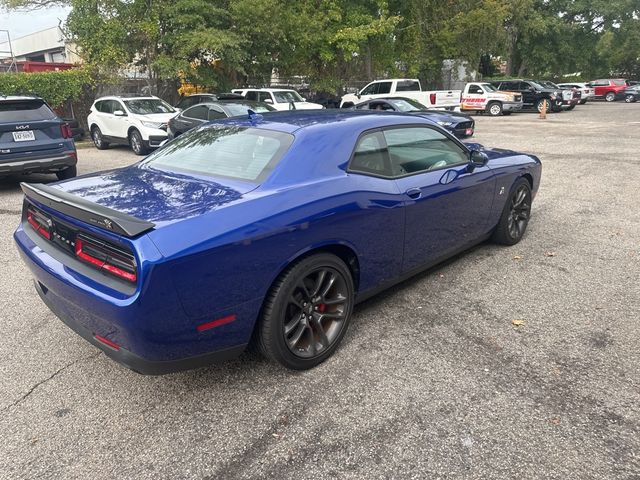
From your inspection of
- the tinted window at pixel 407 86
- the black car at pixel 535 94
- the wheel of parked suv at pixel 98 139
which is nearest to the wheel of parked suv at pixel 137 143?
the wheel of parked suv at pixel 98 139

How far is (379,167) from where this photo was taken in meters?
3.57

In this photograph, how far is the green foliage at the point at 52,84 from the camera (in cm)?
1512

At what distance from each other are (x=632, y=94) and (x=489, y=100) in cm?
1712

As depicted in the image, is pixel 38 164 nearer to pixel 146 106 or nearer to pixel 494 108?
pixel 146 106

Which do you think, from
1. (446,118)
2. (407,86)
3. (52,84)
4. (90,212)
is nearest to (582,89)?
(407,86)

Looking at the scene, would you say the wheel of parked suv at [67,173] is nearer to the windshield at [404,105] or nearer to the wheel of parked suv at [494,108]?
the windshield at [404,105]

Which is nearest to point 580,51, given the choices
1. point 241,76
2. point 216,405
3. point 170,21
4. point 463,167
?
point 241,76

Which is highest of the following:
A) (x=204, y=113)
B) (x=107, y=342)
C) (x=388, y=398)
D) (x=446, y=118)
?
(x=204, y=113)

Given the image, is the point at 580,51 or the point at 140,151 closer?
the point at 140,151

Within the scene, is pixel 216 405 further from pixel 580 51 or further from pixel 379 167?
pixel 580 51

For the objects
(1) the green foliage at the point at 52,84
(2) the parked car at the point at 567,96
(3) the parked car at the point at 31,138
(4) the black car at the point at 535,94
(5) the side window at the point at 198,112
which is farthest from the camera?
(2) the parked car at the point at 567,96

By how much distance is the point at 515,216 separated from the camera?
528 cm

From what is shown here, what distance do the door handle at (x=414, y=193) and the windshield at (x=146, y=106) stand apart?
37.3 ft

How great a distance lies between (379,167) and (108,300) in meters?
2.02
